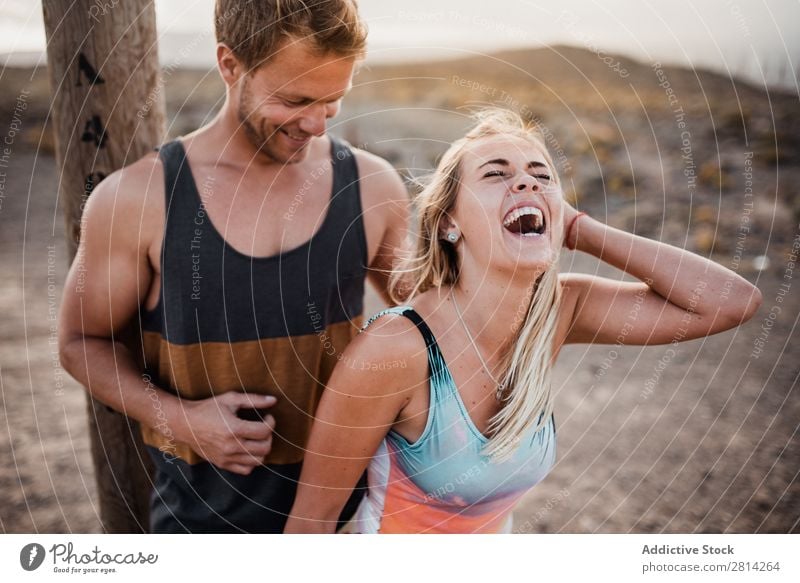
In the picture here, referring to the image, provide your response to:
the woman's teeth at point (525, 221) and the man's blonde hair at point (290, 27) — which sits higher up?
the man's blonde hair at point (290, 27)

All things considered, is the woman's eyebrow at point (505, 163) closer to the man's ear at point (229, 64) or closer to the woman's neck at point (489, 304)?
the woman's neck at point (489, 304)

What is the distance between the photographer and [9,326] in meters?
3.54

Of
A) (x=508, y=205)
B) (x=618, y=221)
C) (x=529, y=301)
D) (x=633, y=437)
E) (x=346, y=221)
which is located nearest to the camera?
(x=508, y=205)

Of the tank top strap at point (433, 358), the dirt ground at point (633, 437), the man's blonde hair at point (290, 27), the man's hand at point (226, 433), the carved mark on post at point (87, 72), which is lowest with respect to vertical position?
the dirt ground at point (633, 437)

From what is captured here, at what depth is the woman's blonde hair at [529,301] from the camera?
3.95 feet

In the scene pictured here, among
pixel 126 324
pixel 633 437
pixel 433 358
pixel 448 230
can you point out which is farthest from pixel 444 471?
pixel 633 437

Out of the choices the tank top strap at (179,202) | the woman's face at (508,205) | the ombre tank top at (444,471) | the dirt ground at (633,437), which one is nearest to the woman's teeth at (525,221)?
the woman's face at (508,205)

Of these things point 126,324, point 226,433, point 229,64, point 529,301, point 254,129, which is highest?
point 229,64

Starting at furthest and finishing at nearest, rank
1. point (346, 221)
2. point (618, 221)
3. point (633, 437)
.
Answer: point (618, 221)
point (633, 437)
point (346, 221)

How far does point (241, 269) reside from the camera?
1.28m

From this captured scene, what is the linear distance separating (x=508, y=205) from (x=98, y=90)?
87 cm

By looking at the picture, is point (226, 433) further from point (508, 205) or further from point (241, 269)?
point (508, 205)

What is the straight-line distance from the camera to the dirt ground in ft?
7.27
